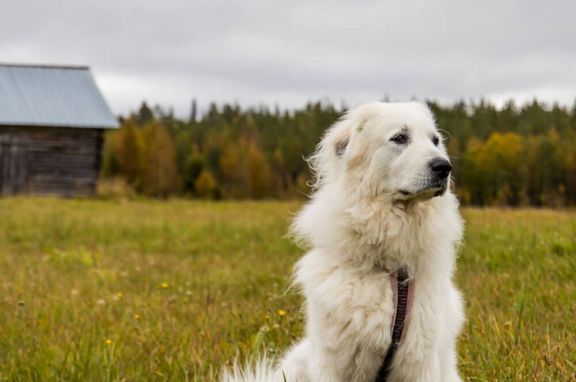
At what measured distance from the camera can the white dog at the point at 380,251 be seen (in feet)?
10.7

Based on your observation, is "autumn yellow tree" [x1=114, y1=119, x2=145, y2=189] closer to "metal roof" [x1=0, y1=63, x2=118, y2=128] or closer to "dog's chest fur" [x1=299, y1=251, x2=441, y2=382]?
"metal roof" [x1=0, y1=63, x2=118, y2=128]

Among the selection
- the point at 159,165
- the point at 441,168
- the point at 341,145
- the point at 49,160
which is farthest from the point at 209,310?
the point at 159,165

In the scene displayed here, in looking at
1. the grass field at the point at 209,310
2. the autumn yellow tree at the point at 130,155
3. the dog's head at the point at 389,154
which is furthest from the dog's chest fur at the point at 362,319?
the autumn yellow tree at the point at 130,155

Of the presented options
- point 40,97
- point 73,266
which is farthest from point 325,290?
point 40,97

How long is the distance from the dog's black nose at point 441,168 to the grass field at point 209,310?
1.01 meters

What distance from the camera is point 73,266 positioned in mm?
9258

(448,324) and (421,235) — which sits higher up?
(421,235)

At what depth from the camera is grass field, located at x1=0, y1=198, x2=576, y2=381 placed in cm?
412

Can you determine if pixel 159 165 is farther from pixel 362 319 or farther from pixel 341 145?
pixel 362 319

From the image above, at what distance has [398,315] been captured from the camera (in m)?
3.25

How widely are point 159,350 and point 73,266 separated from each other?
4.94 metres

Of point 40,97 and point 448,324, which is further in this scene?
point 40,97

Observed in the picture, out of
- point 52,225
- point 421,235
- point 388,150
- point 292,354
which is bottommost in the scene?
point 52,225

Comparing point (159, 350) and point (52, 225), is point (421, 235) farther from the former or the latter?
point (52, 225)
